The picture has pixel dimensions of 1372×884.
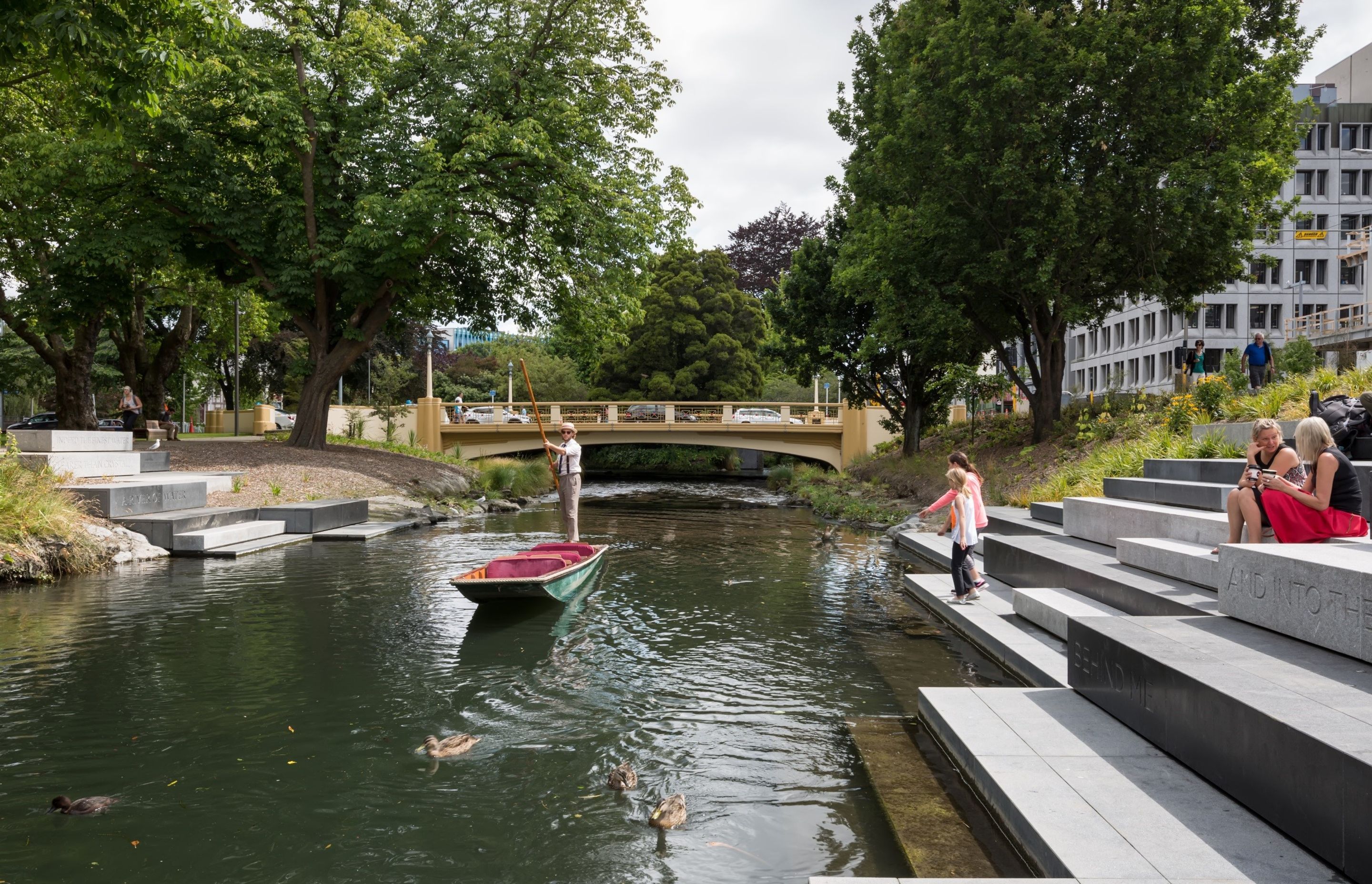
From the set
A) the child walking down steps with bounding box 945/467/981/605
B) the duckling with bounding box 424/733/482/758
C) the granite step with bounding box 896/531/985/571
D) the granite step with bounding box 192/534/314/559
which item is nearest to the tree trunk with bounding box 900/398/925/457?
the granite step with bounding box 896/531/985/571

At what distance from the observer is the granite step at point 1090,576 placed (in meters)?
7.90

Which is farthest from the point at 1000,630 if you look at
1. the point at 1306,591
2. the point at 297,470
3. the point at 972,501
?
the point at 297,470

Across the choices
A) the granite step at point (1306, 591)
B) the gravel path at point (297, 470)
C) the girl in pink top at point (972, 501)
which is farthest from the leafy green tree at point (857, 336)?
the granite step at point (1306, 591)

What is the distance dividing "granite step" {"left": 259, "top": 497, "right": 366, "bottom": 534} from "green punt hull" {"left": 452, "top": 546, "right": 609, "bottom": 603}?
9445mm

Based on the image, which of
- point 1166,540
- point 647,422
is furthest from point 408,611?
point 647,422

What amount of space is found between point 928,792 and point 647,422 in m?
36.5

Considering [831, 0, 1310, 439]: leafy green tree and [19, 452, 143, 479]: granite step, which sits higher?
[831, 0, 1310, 439]: leafy green tree

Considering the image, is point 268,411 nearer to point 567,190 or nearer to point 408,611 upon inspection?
point 567,190

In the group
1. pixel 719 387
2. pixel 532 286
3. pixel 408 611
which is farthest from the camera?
pixel 719 387

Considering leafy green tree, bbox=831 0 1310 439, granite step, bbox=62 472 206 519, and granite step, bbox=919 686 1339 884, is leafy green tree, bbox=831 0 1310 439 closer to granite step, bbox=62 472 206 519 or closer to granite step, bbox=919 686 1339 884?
granite step, bbox=919 686 1339 884

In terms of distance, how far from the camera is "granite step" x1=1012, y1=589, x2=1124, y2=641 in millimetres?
8961

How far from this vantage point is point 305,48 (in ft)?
79.7

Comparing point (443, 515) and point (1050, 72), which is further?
point (443, 515)

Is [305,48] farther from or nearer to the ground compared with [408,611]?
farther from the ground
